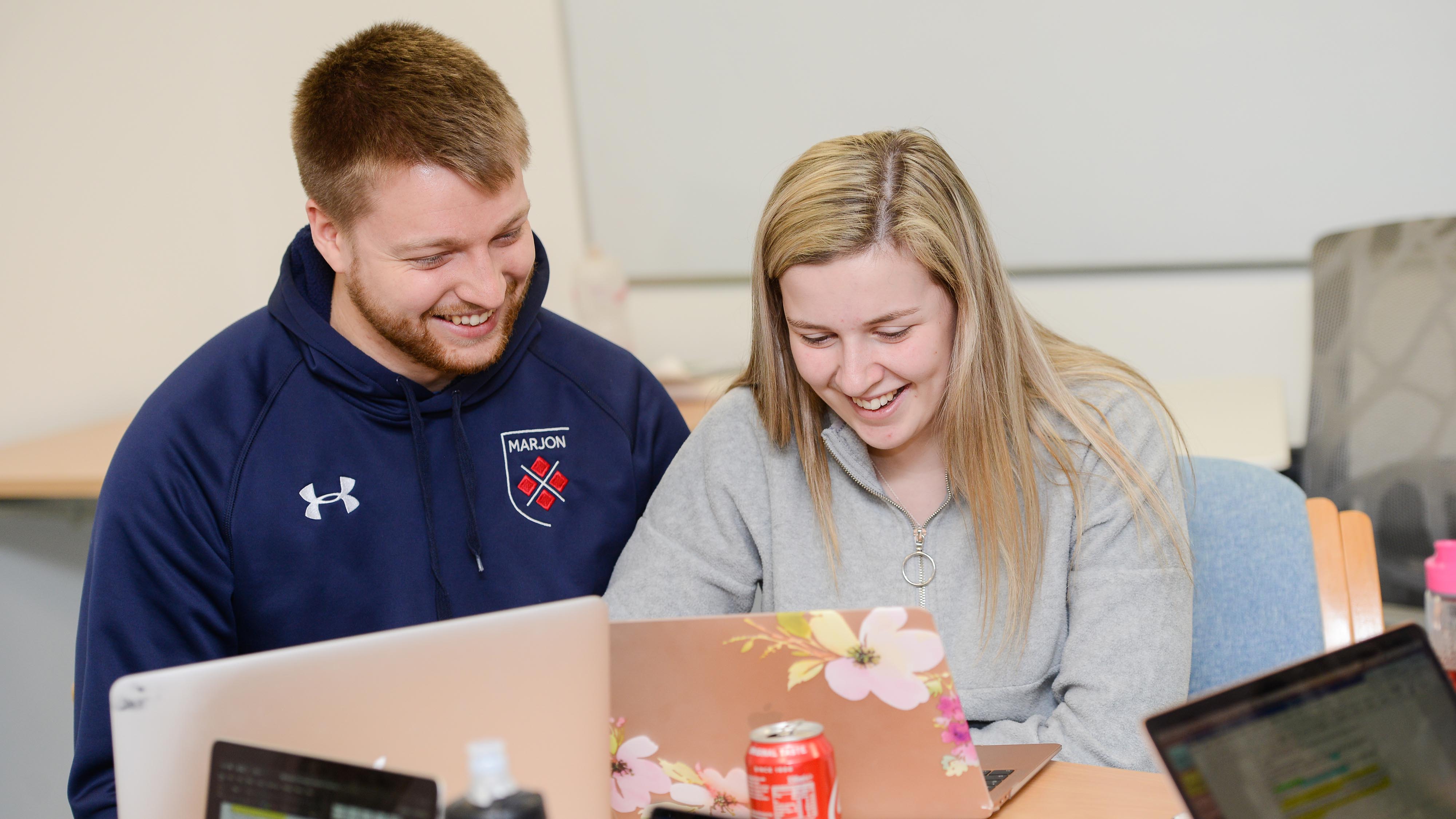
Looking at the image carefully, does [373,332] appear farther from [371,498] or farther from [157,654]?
[157,654]

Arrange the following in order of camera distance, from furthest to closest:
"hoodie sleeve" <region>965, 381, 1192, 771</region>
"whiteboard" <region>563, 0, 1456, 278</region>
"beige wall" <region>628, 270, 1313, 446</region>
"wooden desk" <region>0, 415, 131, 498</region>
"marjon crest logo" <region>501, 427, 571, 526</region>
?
1. "beige wall" <region>628, 270, 1313, 446</region>
2. "whiteboard" <region>563, 0, 1456, 278</region>
3. "wooden desk" <region>0, 415, 131, 498</region>
4. "marjon crest logo" <region>501, 427, 571, 526</region>
5. "hoodie sleeve" <region>965, 381, 1192, 771</region>

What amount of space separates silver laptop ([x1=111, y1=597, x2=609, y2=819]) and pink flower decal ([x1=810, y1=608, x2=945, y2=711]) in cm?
17

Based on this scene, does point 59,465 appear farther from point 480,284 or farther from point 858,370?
point 858,370

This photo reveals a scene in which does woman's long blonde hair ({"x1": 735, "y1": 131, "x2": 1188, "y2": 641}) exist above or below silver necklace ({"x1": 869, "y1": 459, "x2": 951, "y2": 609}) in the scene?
above

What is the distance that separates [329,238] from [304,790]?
84 cm

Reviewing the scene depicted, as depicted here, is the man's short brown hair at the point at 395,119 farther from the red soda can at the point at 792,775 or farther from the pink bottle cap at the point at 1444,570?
the pink bottle cap at the point at 1444,570

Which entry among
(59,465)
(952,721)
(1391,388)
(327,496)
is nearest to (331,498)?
(327,496)

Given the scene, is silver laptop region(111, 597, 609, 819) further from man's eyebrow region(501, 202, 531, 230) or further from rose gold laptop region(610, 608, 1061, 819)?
man's eyebrow region(501, 202, 531, 230)

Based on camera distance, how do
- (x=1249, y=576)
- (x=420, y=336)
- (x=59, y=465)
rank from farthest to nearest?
(x=59, y=465)
(x=420, y=336)
(x=1249, y=576)

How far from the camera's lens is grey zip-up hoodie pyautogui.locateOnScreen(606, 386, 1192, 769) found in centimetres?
109

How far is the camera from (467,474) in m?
1.36

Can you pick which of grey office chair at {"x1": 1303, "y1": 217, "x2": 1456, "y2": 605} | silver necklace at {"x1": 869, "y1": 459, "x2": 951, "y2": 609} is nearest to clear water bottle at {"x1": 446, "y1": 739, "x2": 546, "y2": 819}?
silver necklace at {"x1": 869, "y1": 459, "x2": 951, "y2": 609}

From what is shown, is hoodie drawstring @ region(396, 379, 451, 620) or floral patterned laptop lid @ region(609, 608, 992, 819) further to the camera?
hoodie drawstring @ region(396, 379, 451, 620)

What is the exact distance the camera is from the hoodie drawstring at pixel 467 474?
1344mm
